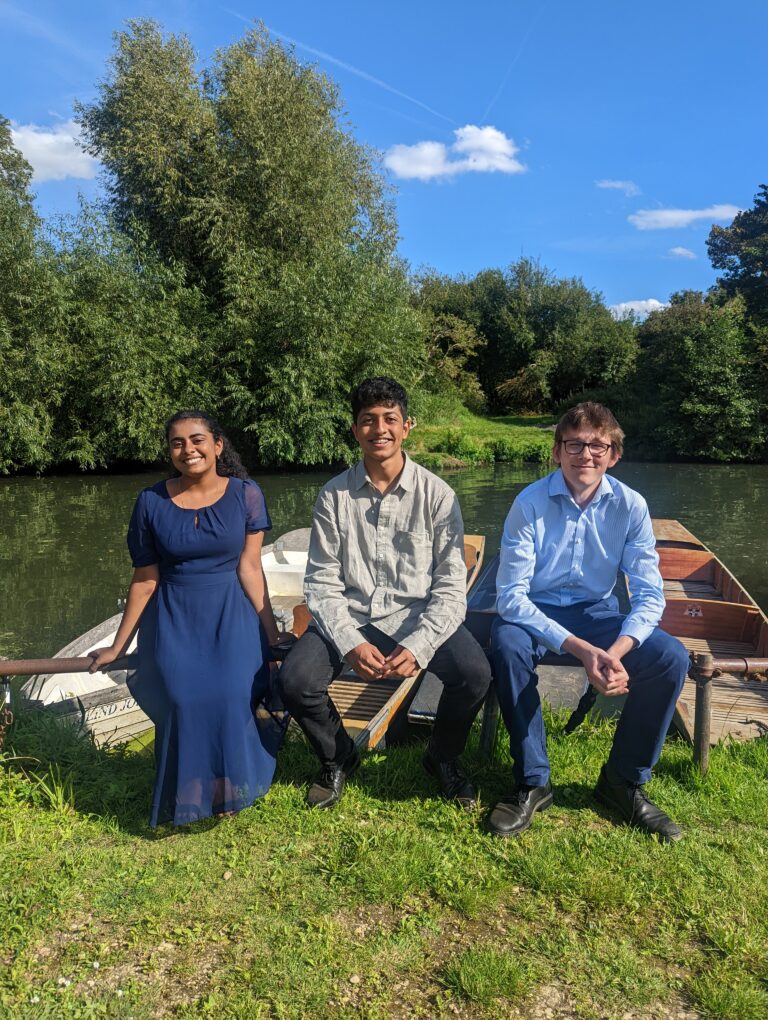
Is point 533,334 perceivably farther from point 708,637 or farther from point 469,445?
point 708,637

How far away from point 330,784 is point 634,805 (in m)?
1.17

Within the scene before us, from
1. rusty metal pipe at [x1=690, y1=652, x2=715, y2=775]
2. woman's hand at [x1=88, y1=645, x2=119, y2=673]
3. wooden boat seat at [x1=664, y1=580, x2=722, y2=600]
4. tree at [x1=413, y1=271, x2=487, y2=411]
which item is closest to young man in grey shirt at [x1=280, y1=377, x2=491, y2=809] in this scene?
woman's hand at [x1=88, y1=645, x2=119, y2=673]

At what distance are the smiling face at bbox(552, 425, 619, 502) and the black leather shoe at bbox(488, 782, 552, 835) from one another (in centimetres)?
120

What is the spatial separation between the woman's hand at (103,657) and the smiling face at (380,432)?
1268 mm

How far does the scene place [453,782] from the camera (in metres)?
2.77

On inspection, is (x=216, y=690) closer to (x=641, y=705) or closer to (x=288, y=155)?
(x=641, y=705)

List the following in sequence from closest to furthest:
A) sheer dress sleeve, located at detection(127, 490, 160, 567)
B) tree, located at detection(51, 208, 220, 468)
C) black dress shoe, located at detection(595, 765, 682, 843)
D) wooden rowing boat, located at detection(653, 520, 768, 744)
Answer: black dress shoe, located at detection(595, 765, 682, 843), sheer dress sleeve, located at detection(127, 490, 160, 567), wooden rowing boat, located at detection(653, 520, 768, 744), tree, located at detection(51, 208, 220, 468)

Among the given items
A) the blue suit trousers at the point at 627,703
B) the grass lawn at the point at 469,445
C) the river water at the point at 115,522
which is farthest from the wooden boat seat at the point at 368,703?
the grass lawn at the point at 469,445

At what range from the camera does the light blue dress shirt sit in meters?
2.91

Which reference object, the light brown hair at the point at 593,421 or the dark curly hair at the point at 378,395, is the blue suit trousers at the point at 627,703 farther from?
the dark curly hair at the point at 378,395

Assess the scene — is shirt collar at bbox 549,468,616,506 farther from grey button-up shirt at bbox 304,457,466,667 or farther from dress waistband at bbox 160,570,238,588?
dress waistband at bbox 160,570,238,588

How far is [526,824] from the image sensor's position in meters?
2.56

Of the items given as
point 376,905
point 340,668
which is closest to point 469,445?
point 340,668

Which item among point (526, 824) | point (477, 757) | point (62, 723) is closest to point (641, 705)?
point (526, 824)
